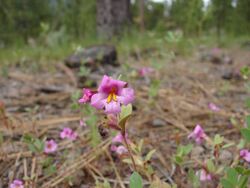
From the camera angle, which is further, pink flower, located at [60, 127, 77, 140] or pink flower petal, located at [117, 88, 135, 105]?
pink flower, located at [60, 127, 77, 140]

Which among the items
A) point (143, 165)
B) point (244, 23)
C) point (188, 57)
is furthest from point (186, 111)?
point (244, 23)

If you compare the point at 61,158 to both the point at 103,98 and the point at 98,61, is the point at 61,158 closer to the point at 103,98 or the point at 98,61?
the point at 103,98

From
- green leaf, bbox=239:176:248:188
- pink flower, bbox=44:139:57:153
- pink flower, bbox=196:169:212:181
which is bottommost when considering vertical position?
pink flower, bbox=44:139:57:153

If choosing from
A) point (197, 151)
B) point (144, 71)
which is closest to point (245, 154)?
point (197, 151)

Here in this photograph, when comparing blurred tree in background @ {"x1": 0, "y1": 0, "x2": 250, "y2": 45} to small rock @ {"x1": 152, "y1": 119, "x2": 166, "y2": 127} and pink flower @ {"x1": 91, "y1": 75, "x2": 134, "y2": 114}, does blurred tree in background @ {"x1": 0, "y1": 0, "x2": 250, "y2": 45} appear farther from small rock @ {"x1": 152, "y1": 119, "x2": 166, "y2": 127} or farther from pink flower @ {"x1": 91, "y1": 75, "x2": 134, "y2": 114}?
pink flower @ {"x1": 91, "y1": 75, "x2": 134, "y2": 114}

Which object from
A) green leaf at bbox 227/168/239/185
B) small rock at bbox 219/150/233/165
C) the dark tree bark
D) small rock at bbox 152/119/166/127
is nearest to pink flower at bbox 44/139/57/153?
→ small rock at bbox 152/119/166/127

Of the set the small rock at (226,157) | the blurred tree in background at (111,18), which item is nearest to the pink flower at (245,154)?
the small rock at (226,157)

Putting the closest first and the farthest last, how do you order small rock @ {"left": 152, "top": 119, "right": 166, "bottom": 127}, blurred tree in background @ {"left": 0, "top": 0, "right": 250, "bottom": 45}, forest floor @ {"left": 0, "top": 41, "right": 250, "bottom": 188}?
1. forest floor @ {"left": 0, "top": 41, "right": 250, "bottom": 188}
2. small rock @ {"left": 152, "top": 119, "right": 166, "bottom": 127}
3. blurred tree in background @ {"left": 0, "top": 0, "right": 250, "bottom": 45}

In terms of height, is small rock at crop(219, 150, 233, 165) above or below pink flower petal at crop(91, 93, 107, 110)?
below

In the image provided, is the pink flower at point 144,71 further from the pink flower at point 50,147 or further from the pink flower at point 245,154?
the pink flower at point 245,154
